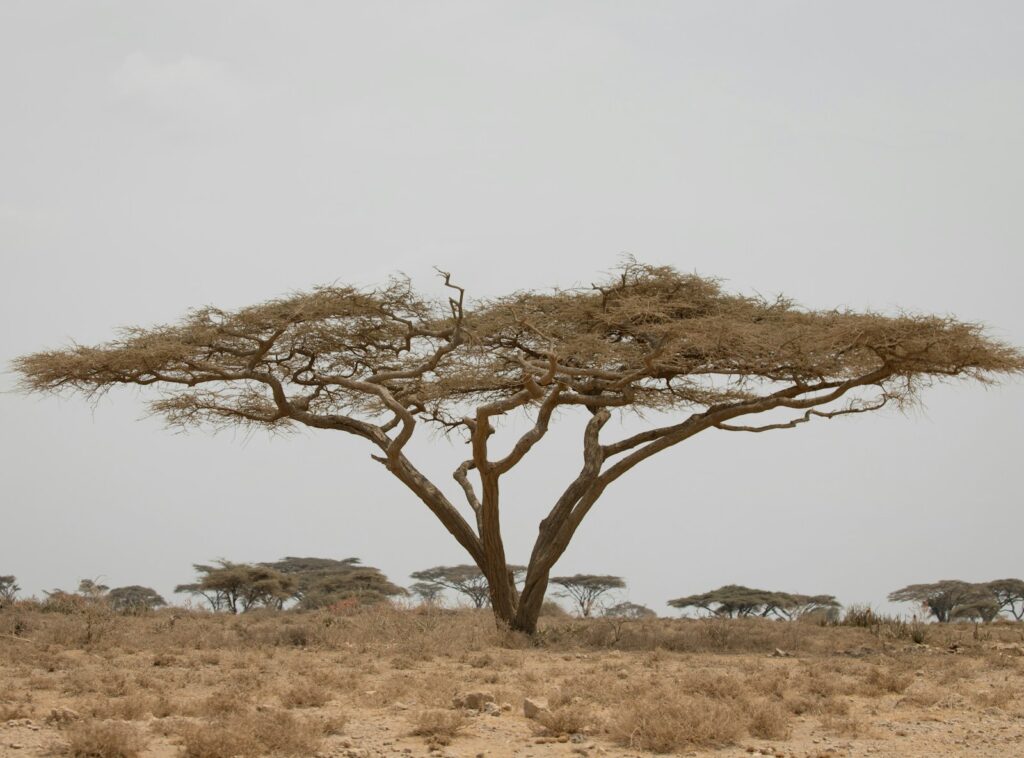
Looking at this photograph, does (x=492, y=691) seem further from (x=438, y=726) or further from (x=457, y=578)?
(x=457, y=578)

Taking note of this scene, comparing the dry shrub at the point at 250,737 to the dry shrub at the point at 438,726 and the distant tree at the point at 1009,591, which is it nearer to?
the dry shrub at the point at 438,726

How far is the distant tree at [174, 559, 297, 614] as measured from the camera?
2727 cm

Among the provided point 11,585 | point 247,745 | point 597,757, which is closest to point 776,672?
point 597,757

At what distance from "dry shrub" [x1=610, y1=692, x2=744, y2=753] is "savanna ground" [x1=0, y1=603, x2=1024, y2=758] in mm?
13

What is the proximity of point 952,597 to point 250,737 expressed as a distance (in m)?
28.2

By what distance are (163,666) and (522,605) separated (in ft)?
16.9

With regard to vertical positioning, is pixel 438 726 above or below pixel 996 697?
below

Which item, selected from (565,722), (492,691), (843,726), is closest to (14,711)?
(492,691)

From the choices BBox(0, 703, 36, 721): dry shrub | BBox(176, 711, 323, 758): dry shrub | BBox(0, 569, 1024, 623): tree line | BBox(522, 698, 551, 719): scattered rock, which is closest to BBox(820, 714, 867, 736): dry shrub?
BBox(522, 698, 551, 719): scattered rock

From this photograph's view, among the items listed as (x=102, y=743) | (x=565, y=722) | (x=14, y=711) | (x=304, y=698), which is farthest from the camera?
(x=304, y=698)

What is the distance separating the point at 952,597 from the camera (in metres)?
31.1

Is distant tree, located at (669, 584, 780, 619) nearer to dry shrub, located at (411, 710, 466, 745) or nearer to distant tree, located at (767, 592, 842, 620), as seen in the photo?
distant tree, located at (767, 592, 842, 620)

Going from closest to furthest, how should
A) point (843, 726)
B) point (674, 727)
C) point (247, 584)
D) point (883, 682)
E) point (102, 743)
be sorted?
point (102, 743) < point (674, 727) < point (843, 726) < point (883, 682) < point (247, 584)

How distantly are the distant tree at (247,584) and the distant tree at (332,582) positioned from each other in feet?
1.50
